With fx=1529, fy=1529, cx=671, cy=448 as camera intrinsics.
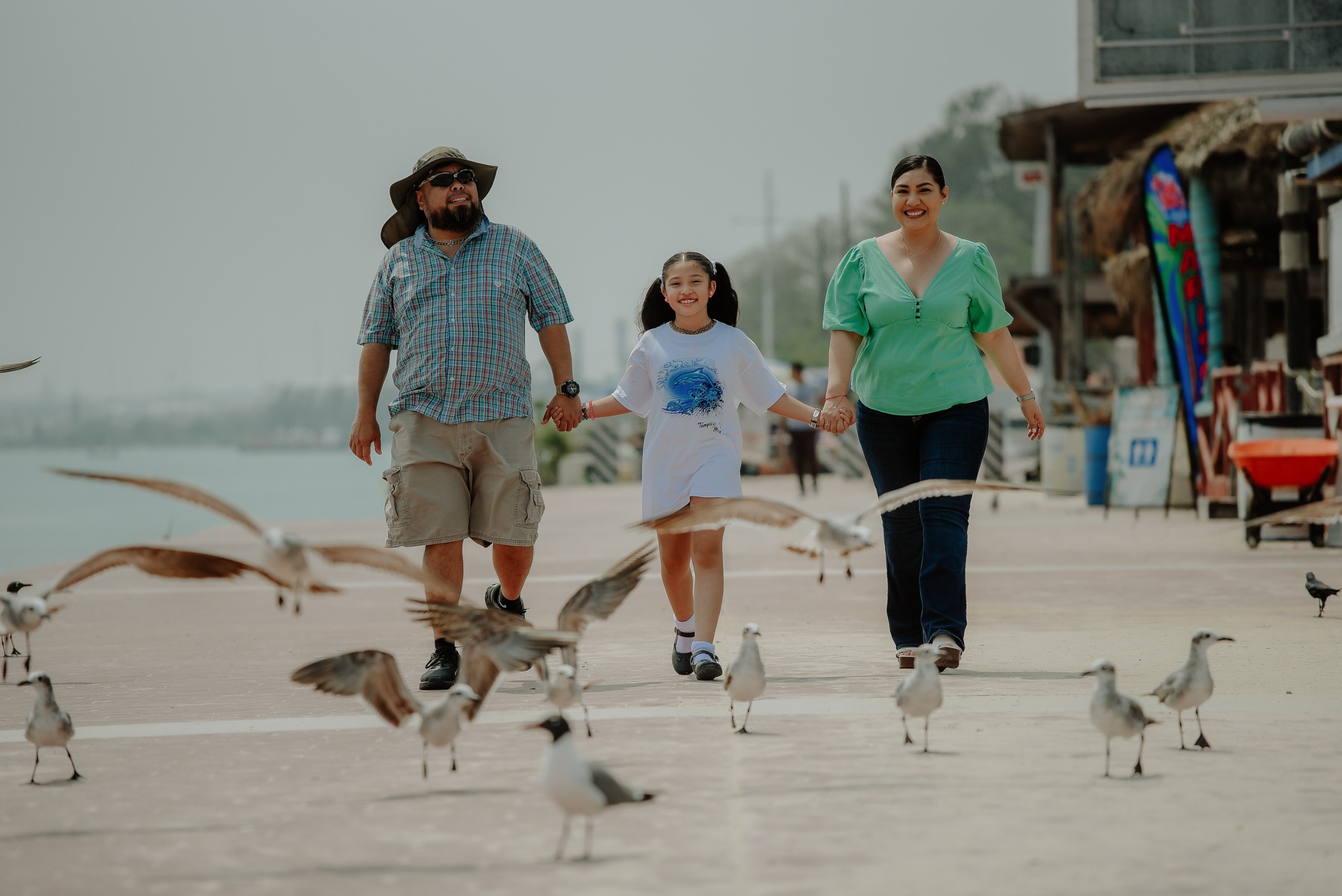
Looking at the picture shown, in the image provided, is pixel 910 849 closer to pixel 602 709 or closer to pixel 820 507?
pixel 602 709

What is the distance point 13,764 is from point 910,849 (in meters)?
3.14

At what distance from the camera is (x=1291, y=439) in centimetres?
1249

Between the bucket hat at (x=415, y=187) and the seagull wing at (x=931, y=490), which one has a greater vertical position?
the bucket hat at (x=415, y=187)

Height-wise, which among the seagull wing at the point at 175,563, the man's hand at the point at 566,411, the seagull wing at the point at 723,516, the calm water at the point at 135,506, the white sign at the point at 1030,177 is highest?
the white sign at the point at 1030,177

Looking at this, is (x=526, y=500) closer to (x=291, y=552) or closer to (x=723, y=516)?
(x=723, y=516)

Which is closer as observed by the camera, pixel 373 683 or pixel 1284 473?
pixel 373 683

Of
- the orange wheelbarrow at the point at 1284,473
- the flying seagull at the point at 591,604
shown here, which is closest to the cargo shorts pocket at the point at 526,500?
the flying seagull at the point at 591,604

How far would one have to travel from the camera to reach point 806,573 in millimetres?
11906

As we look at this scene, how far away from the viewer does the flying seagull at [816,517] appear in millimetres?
5469

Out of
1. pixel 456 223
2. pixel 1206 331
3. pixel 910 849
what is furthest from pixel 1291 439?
pixel 910 849

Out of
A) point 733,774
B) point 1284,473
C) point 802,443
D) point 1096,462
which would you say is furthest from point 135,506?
point 733,774

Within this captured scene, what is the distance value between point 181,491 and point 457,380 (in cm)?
196

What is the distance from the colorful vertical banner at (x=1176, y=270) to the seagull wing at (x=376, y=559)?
461 inches

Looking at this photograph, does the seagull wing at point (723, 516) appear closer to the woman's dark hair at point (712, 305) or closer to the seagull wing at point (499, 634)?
the seagull wing at point (499, 634)
